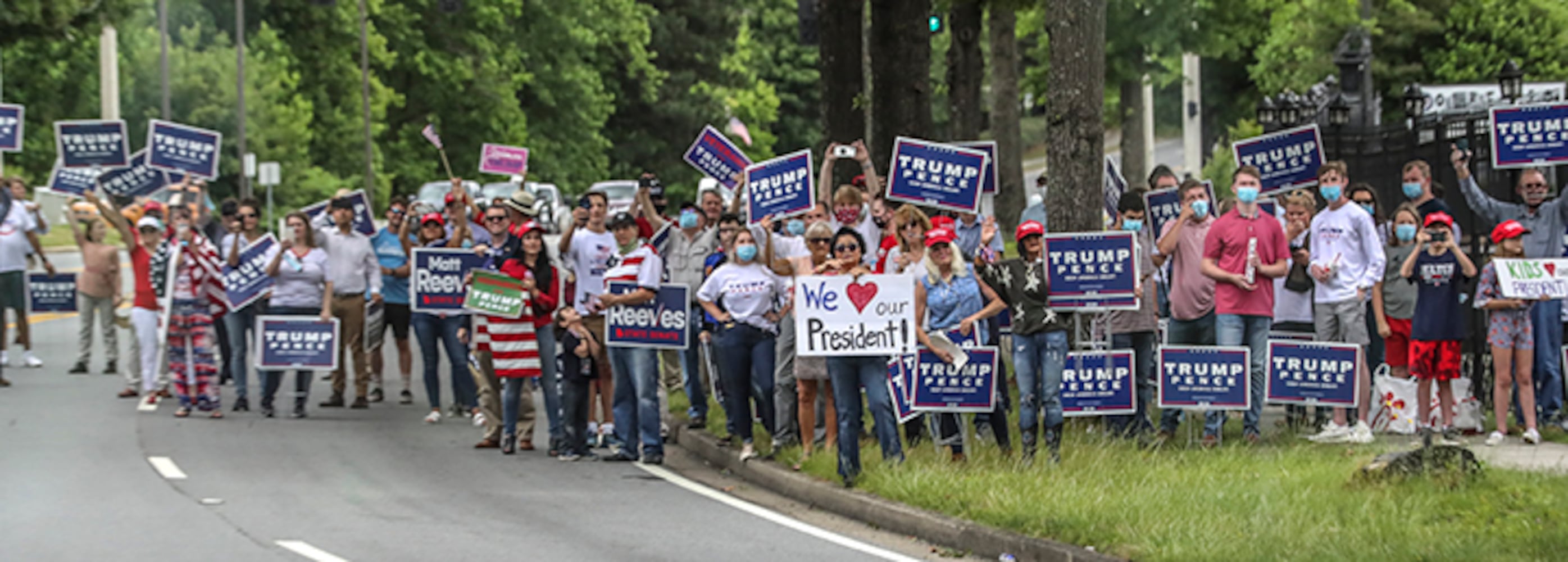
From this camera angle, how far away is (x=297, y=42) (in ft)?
190

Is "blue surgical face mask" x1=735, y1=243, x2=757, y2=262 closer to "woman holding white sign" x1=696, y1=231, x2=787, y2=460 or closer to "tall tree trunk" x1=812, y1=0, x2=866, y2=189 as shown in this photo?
"woman holding white sign" x1=696, y1=231, x2=787, y2=460

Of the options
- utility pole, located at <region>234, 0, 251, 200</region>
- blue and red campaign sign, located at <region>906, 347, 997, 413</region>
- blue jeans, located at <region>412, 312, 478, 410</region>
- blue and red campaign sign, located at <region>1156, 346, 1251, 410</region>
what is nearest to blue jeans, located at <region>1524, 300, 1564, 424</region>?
blue and red campaign sign, located at <region>1156, 346, 1251, 410</region>

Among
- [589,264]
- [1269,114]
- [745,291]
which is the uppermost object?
[1269,114]

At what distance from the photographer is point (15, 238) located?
20.3 metres

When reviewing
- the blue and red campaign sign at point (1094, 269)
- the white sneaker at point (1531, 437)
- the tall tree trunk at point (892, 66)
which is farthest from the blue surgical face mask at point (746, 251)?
the tall tree trunk at point (892, 66)

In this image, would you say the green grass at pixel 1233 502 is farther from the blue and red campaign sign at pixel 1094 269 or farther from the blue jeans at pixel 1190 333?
the blue and red campaign sign at pixel 1094 269

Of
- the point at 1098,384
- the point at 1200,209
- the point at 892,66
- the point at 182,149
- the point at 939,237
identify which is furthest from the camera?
the point at 892,66

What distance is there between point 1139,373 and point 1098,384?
1.13 m

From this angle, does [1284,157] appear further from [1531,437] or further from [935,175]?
[1531,437]

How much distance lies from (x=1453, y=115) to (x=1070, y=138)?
4.39 m

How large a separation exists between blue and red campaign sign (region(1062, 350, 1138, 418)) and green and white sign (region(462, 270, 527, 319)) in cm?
407

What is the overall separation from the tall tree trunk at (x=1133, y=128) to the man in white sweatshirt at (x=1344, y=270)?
2955cm

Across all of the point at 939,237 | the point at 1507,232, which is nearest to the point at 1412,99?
the point at 1507,232

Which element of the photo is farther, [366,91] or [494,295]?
[366,91]
